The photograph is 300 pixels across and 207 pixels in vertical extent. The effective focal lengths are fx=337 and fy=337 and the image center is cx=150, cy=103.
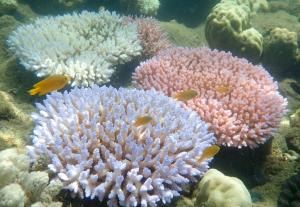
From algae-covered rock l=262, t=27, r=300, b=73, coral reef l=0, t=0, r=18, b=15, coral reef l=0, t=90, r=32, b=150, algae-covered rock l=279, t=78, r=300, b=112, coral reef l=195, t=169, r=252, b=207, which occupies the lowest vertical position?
algae-covered rock l=279, t=78, r=300, b=112

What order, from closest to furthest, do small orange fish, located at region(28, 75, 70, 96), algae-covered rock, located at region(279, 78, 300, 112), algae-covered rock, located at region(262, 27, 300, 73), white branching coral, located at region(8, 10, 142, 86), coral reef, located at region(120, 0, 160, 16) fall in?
small orange fish, located at region(28, 75, 70, 96) → white branching coral, located at region(8, 10, 142, 86) → algae-covered rock, located at region(279, 78, 300, 112) → algae-covered rock, located at region(262, 27, 300, 73) → coral reef, located at region(120, 0, 160, 16)

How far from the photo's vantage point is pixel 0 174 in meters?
2.91

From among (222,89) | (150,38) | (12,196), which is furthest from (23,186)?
(150,38)

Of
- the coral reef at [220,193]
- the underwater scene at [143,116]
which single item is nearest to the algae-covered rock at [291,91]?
the underwater scene at [143,116]

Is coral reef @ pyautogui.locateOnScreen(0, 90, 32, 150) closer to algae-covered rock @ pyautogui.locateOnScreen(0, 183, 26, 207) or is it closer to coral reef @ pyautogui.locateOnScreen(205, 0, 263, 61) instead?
algae-covered rock @ pyautogui.locateOnScreen(0, 183, 26, 207)

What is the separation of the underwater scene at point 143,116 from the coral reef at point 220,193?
1 centimetres

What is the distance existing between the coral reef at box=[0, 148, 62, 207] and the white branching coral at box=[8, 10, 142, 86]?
2.25 metres

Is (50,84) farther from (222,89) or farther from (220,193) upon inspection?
(222,89)

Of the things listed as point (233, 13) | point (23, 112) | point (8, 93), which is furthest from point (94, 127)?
point (233, 13)

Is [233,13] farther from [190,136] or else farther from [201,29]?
[190,136]

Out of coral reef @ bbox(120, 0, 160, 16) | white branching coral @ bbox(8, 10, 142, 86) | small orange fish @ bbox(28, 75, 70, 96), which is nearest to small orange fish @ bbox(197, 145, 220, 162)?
small orange fish @ bbox(28, 75, 70, 96)

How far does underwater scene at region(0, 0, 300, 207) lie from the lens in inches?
118

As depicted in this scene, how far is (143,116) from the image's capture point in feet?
11.1

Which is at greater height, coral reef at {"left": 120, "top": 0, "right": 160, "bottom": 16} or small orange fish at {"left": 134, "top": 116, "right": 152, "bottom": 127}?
small orange fish at {"left": 134, "top": 116, "right": 152, "bottom": 127}
